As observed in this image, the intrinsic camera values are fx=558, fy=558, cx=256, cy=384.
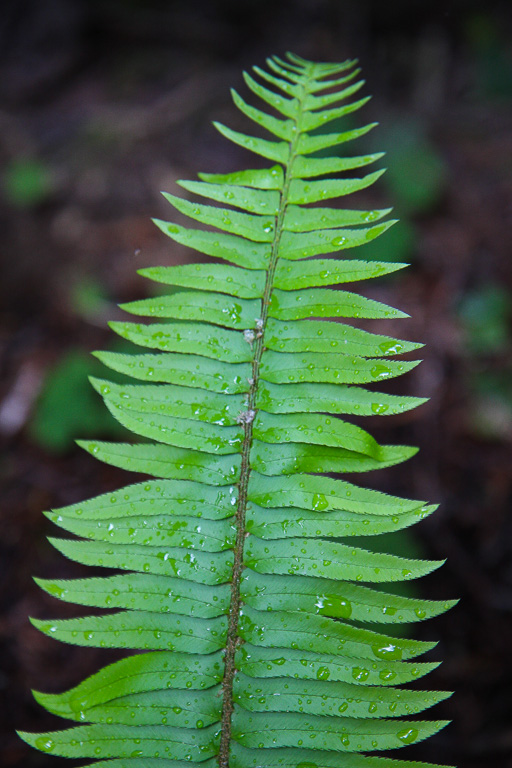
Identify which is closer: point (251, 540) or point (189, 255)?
point (251, 540)

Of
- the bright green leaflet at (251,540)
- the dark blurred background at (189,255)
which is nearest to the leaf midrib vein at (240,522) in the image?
the bright green leaflet at (251,540)

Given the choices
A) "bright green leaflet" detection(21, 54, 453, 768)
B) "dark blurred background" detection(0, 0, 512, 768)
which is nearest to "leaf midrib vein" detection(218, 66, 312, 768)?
"bright green leaflet" detection(21, 54, 453, 768)

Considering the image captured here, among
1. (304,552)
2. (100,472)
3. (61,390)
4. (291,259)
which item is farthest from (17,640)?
(291,259)

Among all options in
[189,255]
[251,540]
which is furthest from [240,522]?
[189,255]

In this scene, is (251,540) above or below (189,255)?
below

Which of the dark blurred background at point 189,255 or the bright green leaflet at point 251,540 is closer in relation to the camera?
the bright green leaflet at point 251,540

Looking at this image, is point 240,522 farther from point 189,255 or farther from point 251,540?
point 189,255

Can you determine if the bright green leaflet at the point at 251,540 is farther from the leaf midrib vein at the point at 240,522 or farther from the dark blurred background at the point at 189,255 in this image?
the dark blurred background at the point at 189,255
